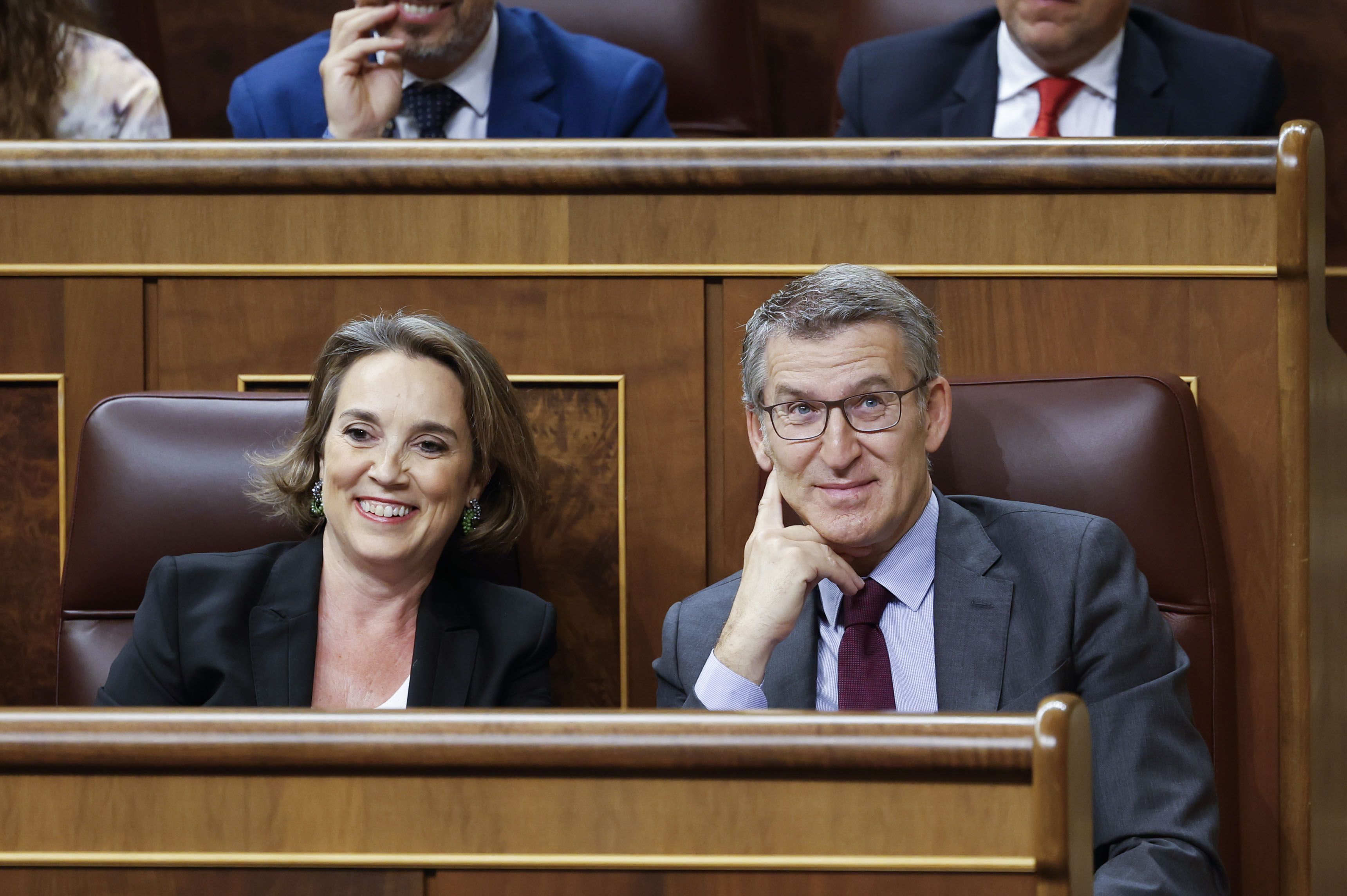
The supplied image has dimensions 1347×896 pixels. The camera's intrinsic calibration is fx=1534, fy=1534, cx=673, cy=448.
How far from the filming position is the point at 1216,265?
0.94 m

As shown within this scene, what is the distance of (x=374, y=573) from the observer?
0.94 m

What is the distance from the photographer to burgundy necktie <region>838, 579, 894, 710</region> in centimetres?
83

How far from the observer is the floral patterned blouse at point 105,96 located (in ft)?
4.13

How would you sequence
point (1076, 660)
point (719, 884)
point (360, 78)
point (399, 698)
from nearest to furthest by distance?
point (719, 884), point (1076, 660), point (399, 698), point (360, 78)

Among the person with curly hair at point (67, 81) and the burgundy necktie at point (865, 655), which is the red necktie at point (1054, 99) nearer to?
the burgundy necktie at point (865, 655)

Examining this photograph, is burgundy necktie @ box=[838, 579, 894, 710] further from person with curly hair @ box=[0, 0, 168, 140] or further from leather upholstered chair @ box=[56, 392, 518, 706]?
person with curly hair @ box=[0, 0, 168, 140]

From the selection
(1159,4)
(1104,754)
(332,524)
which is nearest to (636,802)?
(1104,754)

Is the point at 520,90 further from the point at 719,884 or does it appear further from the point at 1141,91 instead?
the point at 719,884

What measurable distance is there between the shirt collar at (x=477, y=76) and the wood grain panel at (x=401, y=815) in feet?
2.68

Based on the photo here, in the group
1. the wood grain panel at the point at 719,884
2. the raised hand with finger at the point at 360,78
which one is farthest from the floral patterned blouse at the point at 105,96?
the wood grain panel at the point at 719,884

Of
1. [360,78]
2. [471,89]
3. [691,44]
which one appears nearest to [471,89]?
[471,89]

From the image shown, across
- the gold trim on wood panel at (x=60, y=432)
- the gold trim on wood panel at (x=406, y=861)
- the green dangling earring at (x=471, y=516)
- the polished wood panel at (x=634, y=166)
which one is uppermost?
the polished wood panel at (x=634, y=166)

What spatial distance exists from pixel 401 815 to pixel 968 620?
379mm

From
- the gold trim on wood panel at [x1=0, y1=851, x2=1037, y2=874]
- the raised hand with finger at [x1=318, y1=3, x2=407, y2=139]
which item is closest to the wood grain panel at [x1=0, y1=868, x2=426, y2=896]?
the gold trim on wood panel at [x1=0, y1=851, x2=1037, y2=874]
